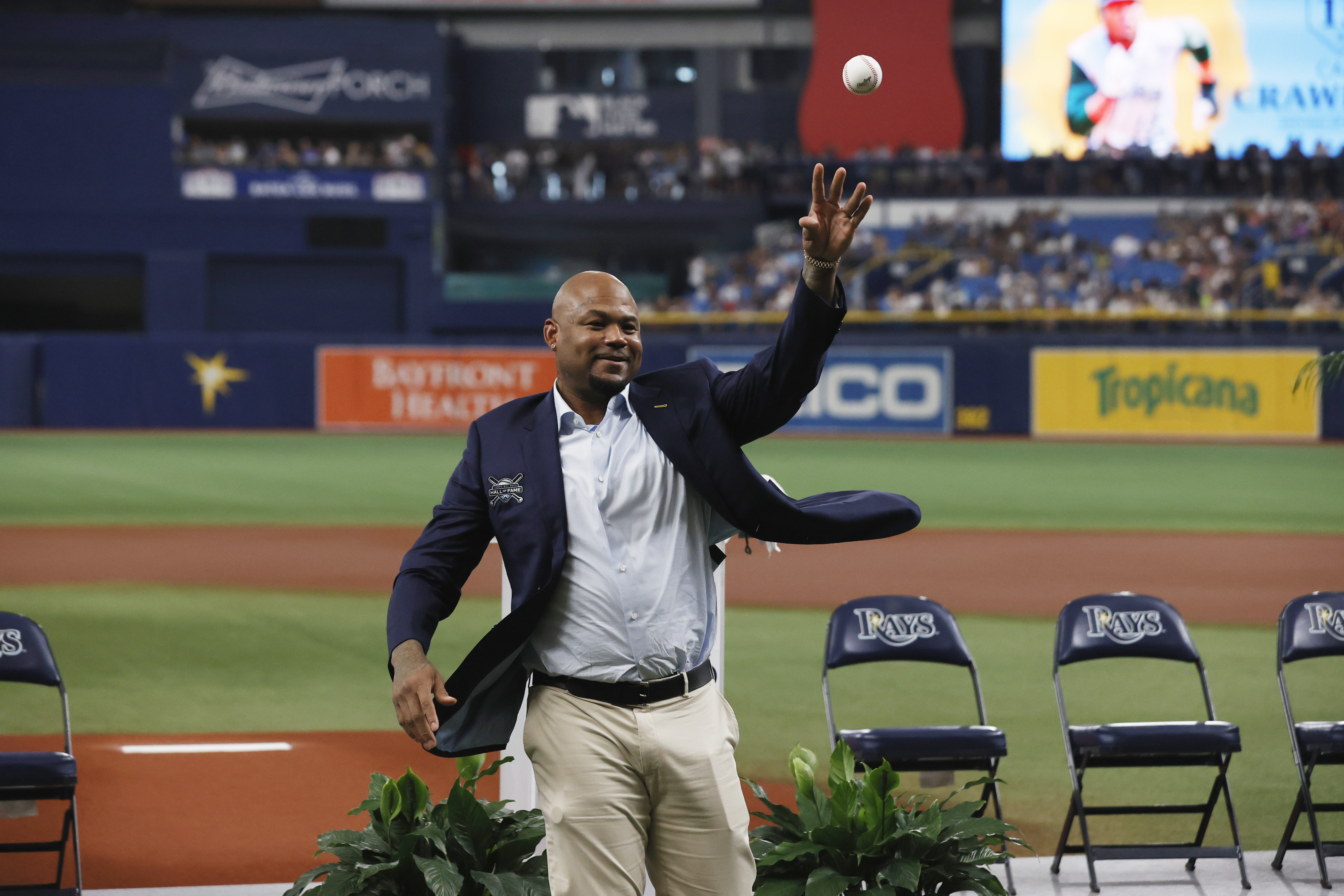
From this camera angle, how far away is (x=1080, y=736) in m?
5.18

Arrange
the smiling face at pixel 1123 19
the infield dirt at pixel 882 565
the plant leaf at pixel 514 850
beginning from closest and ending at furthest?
the plant leaf at pixel 514 850 → the infield dirt at pixel 882 565 → the smiling face at pixel 1123 19

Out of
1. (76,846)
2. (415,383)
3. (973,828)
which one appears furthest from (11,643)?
(415,383)

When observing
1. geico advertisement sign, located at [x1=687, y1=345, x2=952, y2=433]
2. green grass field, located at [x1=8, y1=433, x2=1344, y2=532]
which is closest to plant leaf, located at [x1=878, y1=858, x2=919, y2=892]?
green grass field, located at [x1=8, y1=433, x2=1344, y2=532]

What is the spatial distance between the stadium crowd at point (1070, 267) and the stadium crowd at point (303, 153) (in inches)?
342

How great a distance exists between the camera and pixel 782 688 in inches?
311

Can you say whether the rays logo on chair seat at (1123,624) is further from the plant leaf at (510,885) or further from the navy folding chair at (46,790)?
the navy folding chair at (46,790)

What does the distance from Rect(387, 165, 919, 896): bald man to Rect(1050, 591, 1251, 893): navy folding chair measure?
2323 mm

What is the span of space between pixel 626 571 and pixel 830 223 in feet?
3.07

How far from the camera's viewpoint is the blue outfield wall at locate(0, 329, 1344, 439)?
26938mm

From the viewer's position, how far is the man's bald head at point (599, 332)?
319 centimetres

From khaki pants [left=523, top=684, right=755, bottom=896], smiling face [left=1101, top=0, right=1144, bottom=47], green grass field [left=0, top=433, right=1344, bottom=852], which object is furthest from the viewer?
smiling face [left=1101, top=0, right=1144, bottom=47]

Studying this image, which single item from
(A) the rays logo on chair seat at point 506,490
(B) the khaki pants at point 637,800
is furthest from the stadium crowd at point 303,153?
(B) the khaki pants at point 637,800

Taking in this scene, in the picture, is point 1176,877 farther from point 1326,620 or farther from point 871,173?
point 871,173

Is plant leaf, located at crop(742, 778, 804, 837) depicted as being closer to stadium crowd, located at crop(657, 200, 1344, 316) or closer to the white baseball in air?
the white baseball in air
